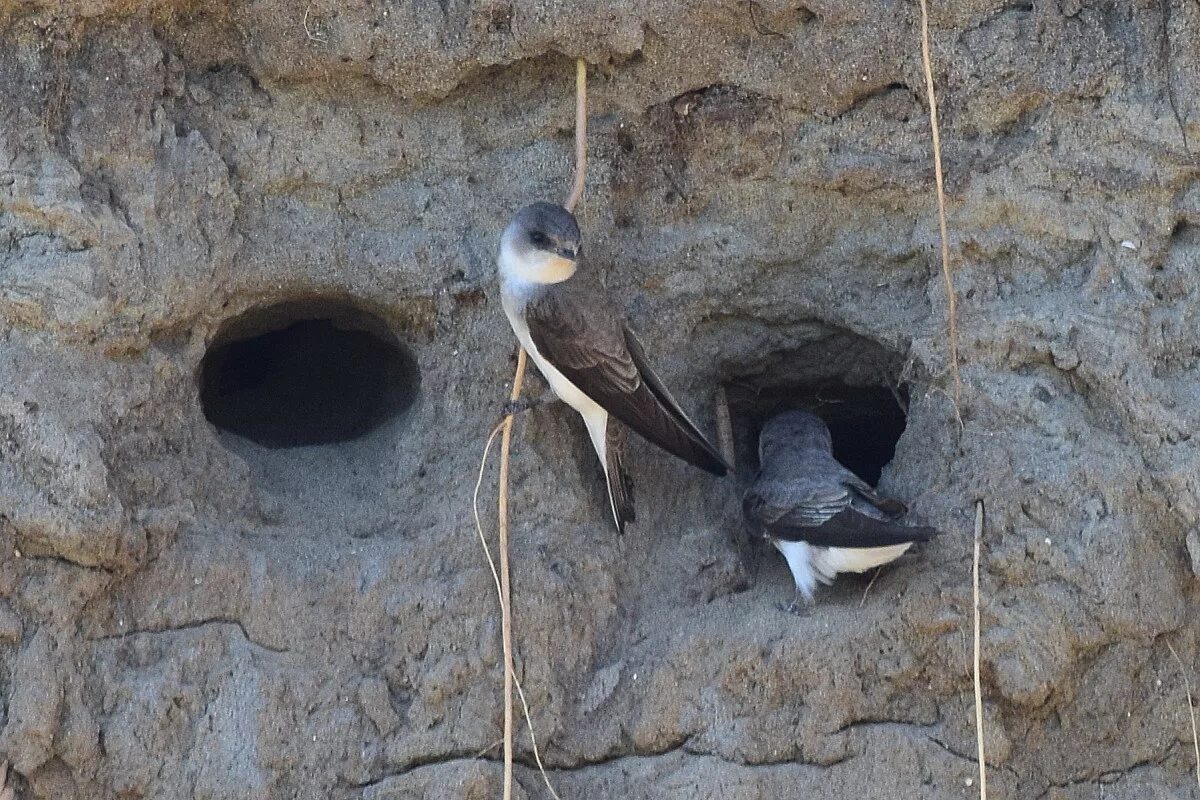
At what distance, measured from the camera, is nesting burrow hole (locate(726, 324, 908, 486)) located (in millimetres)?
3777

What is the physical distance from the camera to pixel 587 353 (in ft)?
11.5

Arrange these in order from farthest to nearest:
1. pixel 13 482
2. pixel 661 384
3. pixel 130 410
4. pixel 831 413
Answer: pixel 831 413
pixel 661 384
pixel 130 410
pixel 13 482

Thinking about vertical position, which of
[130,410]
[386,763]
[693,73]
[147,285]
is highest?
[693,73]

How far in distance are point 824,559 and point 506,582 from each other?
668 millimetres

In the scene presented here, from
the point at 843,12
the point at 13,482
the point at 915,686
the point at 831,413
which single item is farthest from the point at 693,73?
the point at 13,482

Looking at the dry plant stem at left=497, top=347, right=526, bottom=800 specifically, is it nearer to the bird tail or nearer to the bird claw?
the bird tail

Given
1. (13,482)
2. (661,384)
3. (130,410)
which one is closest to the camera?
(13,482)

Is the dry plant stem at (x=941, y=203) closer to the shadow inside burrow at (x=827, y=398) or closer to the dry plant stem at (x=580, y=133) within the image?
the shadow inside burrow at (x=827, y=398)

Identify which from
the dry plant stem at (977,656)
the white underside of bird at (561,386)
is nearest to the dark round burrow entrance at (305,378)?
the white underside of bird at (561,386)

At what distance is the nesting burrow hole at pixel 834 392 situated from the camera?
3777mm

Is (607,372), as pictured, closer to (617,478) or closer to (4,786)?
(617,478)

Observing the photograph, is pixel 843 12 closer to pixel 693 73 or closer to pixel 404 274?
pixel 693 73

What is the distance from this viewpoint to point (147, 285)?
3289 millimetres

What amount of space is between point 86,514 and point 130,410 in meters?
0.29
